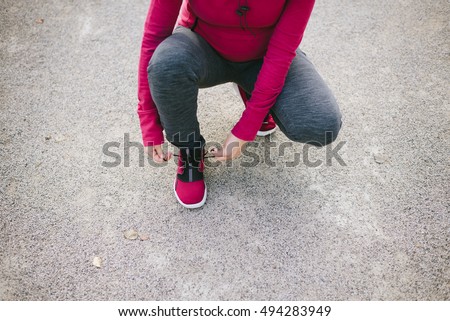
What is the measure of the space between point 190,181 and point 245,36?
0.58 metres

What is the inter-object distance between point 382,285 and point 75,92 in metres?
1.64

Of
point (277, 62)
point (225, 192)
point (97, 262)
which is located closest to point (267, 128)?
point (225, 192)

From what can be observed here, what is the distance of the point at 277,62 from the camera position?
1.11m

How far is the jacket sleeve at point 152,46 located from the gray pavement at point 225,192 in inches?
12.8

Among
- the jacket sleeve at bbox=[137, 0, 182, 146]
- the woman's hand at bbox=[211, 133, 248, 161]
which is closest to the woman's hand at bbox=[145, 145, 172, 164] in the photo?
the jacket sleeve at bbox=[137, 0, 182, 146]

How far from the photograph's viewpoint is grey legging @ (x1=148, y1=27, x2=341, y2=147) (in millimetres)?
1087

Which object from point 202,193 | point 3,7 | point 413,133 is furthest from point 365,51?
point 3,7

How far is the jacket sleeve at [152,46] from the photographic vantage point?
3.69 ft

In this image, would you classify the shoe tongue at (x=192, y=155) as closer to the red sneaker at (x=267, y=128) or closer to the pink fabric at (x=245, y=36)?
the pink fabric at (x=245, y=36)

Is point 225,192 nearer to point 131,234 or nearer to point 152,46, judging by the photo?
point 131,234

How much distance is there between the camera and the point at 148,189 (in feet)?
4.81

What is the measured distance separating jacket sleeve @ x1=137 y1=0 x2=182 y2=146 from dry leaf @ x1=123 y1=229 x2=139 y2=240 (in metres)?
0.35

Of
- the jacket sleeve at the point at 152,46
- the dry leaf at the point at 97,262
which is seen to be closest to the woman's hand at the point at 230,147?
the jacket sleeve at the point at 152,46
